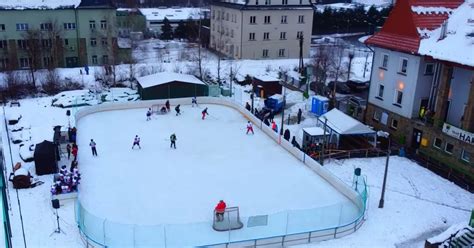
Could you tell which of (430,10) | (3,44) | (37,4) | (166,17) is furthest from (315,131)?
(166,17)

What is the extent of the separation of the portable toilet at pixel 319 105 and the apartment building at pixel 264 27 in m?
17.9

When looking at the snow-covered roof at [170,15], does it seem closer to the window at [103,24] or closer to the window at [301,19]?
the window at [301,19]

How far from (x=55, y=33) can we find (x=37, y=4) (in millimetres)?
3156

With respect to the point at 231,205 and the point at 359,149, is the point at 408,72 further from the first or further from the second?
the point at 231,205

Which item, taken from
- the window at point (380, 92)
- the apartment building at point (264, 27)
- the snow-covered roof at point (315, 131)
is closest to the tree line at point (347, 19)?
the apartment building at point (264, 27)

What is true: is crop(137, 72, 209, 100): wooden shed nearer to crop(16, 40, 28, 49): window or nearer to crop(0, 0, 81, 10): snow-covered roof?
crop(0, 0, 81, 10): snow-covered roof

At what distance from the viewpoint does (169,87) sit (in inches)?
1394

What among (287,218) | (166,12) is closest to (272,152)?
(287,218)

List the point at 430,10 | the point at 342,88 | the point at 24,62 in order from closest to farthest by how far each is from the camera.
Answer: the point at 430,10
the point at 342,88
the point at 24,62

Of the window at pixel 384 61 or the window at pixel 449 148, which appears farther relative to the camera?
the window at pixel 384 61

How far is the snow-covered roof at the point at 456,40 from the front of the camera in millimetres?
23672

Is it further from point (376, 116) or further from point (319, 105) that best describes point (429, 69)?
point (319, 105)

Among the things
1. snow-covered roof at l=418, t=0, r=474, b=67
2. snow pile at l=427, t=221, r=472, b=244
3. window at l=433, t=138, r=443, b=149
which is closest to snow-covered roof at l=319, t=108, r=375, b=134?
window at l=433, t=138, r=443, b=149

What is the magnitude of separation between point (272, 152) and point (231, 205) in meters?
7.01
